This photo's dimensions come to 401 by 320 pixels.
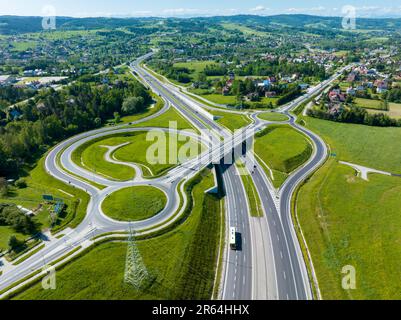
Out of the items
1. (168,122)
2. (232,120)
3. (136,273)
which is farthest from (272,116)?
(136,273)

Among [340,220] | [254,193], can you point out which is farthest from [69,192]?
[340,220]

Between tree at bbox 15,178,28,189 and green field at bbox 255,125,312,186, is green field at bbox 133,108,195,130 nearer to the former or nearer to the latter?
green field at bbox 255,125,312,186

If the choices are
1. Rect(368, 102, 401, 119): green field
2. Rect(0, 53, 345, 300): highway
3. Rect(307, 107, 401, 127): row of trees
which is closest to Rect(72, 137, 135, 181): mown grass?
Rect(0, 53, 345, 300): highway

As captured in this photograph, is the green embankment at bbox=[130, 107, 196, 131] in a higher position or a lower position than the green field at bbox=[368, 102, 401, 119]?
lower

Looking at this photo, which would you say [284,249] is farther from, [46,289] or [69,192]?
[69,192]

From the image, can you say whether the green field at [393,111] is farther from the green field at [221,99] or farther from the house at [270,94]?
the green field at [221,99]

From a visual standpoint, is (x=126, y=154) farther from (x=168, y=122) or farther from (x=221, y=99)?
(x=221, y=99)
